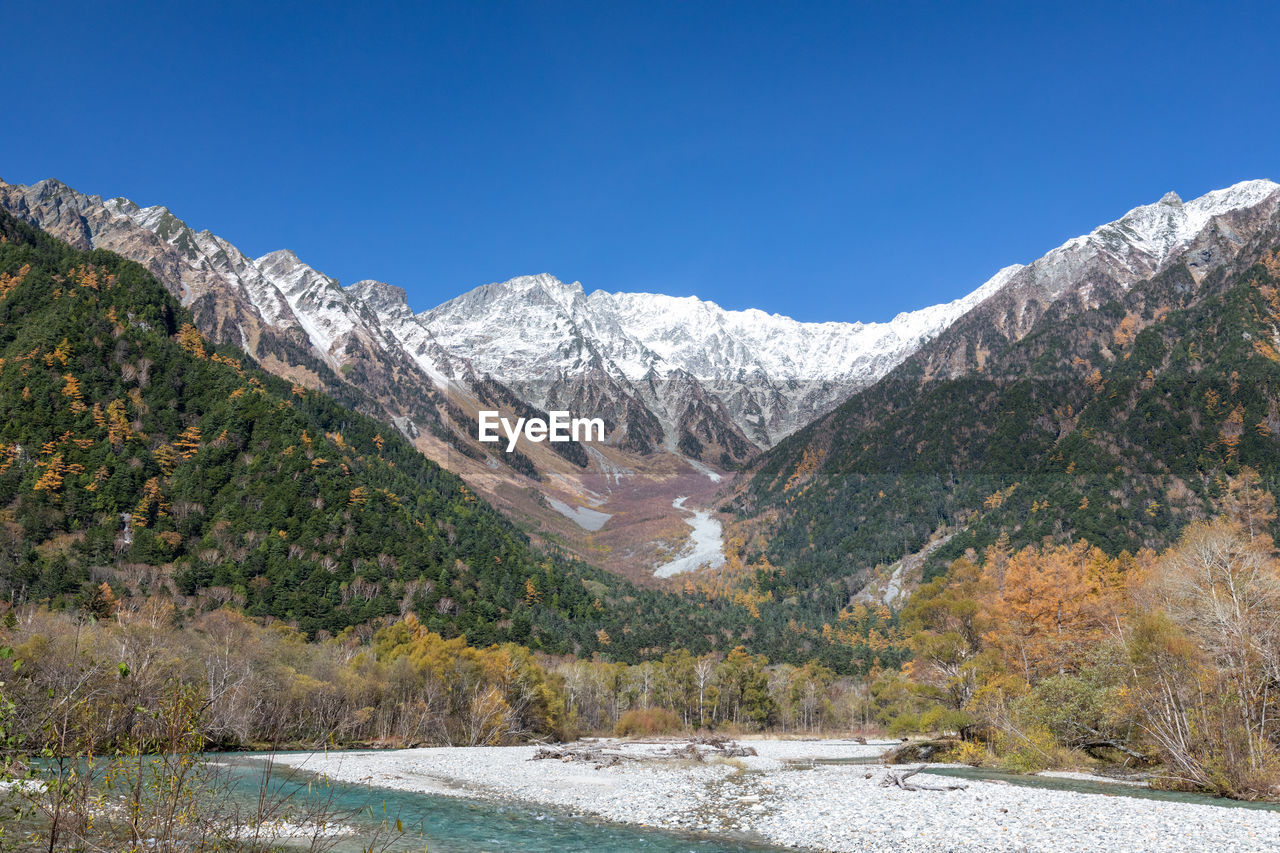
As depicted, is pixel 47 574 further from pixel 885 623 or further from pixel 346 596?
pixel 885 623

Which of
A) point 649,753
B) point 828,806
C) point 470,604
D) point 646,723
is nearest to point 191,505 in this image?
point 470,604

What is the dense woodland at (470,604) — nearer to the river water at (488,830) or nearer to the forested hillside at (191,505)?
the forested hillside at (191,505)

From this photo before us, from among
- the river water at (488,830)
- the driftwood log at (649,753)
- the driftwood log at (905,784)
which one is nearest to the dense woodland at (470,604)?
the river water at (488,830)

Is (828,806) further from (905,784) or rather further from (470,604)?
(470,604)

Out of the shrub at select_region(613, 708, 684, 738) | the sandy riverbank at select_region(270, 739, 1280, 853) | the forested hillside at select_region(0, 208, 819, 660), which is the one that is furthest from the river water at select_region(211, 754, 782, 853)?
the forested hillside at select_region(0, 208, 819, 660)

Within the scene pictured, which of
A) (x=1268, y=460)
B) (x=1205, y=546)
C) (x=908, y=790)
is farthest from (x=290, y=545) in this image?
(x=1268, y=460)
